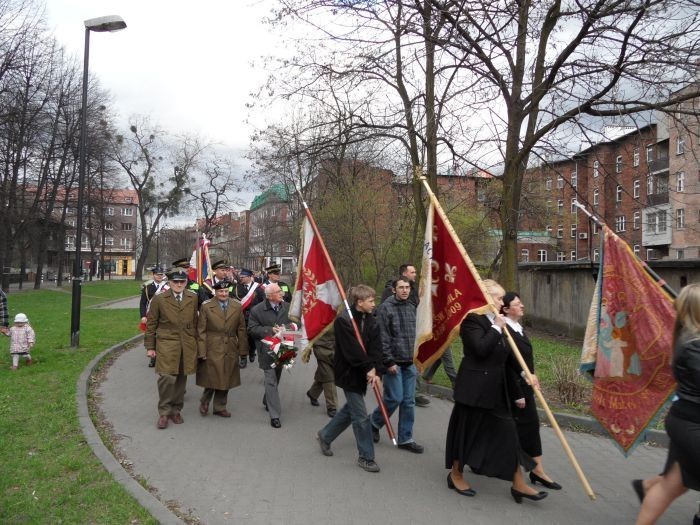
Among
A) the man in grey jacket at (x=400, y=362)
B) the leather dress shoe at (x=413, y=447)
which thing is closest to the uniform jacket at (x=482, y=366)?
the man in grey jacket at (x=400, y=362)

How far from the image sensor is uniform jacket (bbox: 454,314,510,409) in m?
4.66

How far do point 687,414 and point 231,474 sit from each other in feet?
12.6

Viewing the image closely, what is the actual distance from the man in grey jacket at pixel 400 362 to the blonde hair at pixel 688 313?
2.88 metres

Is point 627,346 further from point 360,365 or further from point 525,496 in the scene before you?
point 360,365

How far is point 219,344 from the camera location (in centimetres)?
740

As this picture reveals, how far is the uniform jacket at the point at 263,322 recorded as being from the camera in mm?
7410

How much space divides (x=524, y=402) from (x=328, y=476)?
193cm

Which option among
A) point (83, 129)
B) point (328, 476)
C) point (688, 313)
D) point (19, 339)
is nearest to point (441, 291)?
point (328, 476)

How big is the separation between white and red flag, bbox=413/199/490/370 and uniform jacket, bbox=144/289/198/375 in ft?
9.87

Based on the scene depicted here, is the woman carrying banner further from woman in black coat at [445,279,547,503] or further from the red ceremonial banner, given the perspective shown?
woman in black coat at [445,279,547,503]

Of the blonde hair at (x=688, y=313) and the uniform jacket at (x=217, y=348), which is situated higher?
the blonde hair at (x=688, y=313)

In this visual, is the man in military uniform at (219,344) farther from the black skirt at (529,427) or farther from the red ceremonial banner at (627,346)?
the red ceremonial banner at (627,346)

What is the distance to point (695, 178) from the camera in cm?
3862

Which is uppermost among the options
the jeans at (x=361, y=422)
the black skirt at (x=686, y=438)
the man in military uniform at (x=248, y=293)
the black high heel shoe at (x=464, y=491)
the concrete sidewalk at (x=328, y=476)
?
the man in military uniform at (x=248, y=293)
